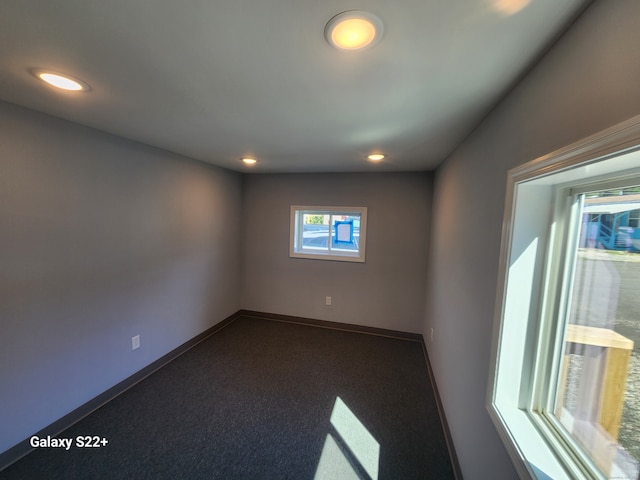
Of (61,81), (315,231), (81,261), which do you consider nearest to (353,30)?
(61,81)

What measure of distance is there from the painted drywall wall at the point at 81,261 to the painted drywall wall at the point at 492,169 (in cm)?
268

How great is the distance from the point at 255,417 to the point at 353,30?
8.15 feet

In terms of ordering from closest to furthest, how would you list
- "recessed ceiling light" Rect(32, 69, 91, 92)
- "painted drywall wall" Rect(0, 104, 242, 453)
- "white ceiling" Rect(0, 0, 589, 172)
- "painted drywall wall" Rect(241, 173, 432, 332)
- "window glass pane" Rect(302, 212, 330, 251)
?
"white ceiling" Rect(0, 0, 589, 172) < "recessed ceiling light" Rect(32, 69, 91, 92) < "painted drywall wall" Rect(0, 104, 242, 453) < "painted drywall wall" Rect(241, 173, 432, 332) < "window glass pane" Rect(302, 212, 330, 251)

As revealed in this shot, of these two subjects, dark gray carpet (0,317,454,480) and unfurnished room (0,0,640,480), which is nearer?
unfurnished room (0,0,640,480)

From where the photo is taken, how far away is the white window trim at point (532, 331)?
819 mm

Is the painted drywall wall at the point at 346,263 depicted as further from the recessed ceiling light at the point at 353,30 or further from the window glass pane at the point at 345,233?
the recessed ceiling light at the point at 353,30

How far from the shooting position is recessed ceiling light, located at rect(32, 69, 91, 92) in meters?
1.13

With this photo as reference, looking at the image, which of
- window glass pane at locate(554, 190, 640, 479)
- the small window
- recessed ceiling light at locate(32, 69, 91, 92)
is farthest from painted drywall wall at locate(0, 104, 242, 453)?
window glass pane at locate(554, 190, 640, 479)

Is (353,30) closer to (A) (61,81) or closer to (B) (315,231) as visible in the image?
(A) (61,81)

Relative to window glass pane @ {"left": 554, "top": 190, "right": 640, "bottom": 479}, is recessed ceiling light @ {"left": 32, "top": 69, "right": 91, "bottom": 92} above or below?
above

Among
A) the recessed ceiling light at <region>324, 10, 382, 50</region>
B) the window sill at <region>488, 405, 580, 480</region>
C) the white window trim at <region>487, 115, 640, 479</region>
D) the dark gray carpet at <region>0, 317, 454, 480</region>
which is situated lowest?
the dark gray carpet at <region>0, 317, 454, 480</region>

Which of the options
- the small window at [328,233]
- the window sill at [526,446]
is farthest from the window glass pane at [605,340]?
the small window at [328,233]

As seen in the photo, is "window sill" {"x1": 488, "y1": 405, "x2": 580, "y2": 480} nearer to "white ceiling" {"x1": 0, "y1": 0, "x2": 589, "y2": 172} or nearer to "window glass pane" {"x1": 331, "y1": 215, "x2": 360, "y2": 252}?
"white ceiling" {"x1": 0, "y1": 0, "x2": 589, "y2": 172}

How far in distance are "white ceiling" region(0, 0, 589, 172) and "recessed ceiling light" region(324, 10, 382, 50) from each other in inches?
0.9
